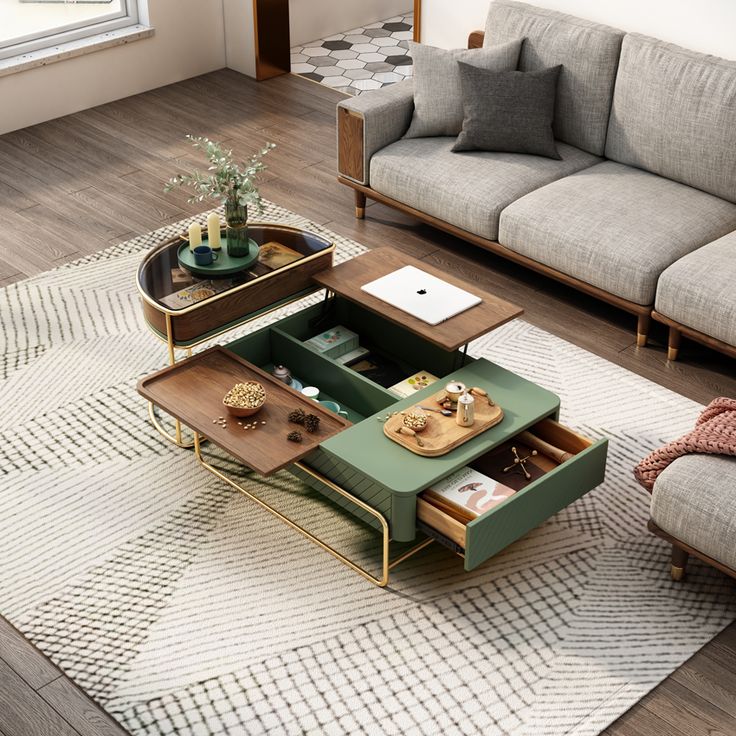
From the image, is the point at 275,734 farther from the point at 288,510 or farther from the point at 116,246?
the point at 116,246

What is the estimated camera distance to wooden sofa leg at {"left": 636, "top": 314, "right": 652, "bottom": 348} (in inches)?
147

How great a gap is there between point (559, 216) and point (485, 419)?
1.21m

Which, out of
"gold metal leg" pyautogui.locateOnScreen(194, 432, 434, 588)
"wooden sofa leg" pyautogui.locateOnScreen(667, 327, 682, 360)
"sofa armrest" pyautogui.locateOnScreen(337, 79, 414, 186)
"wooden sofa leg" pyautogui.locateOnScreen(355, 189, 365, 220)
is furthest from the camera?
"wooden sofa leg" pyautogui.locateOnScreen(355, 189, 365, 220)

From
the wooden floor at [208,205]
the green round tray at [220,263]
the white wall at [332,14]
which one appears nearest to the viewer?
the wooden floor at [208,205]

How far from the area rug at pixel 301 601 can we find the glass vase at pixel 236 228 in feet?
1.99

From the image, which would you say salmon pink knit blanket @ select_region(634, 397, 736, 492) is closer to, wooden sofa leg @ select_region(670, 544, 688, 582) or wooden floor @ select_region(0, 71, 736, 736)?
wooden sofa leg @ select_region(670, 544, 688, 582)

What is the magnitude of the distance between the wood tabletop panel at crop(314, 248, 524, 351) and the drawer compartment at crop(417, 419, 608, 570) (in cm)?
40

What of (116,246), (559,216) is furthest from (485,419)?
(116,246)

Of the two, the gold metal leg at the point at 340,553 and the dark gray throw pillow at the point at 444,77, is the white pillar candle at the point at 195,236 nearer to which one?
the gold metal leg at the point at 340,553

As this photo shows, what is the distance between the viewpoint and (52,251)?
436cm

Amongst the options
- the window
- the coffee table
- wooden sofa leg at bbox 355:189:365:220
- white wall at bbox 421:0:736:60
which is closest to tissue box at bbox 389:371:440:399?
the coffee table

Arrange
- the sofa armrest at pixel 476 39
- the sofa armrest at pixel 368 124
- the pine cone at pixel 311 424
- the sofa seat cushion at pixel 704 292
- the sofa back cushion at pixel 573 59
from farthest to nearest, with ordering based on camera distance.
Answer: the sofa armrest at pixel 476 39 < the sofa armrest at pixel 368 124 < the sofa back cushion at pixel 573 59 < the sofa seat cushion at pixel 704 292 < the pine cone at pixel 311 424

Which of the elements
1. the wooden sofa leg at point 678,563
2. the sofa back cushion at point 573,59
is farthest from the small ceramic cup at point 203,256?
the sofa back cushion at point 573,59

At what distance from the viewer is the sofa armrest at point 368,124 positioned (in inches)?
171
